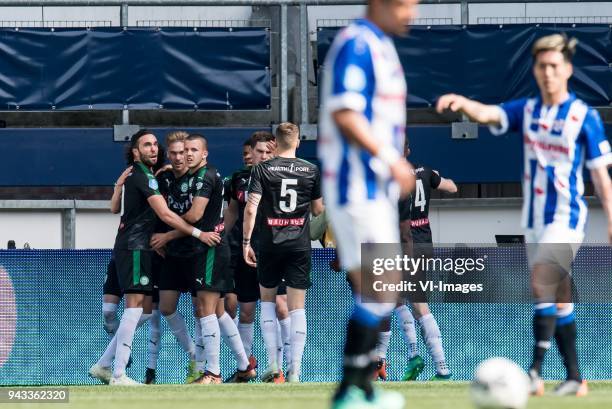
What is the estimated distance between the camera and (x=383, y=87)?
19.1ft

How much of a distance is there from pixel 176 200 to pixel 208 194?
35 centimetres

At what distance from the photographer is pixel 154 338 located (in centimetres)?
1148

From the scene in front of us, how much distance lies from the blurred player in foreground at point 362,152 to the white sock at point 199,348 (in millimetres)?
5430

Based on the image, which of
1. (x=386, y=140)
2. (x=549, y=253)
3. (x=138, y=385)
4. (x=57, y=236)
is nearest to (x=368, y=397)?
(x=386, y=140)

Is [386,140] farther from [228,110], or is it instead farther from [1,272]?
[228,110]

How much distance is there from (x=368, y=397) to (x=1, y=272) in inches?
259

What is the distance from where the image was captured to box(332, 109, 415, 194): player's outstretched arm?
18.2 feet

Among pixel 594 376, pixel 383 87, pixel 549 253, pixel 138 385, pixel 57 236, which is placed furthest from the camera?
pixel 57 236

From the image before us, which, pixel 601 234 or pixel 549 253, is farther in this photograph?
pixel 601 234

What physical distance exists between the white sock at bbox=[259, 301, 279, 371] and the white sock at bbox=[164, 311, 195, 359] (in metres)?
0.72

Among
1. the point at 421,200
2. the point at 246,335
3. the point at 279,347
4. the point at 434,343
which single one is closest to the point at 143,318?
the point at 246,335

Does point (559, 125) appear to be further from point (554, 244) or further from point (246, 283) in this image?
point (246, 283)

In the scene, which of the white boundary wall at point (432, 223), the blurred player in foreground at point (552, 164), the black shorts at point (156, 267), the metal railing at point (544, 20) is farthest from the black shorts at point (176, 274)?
the metal railing at point (544, 20)

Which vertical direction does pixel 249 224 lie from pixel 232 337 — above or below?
above
